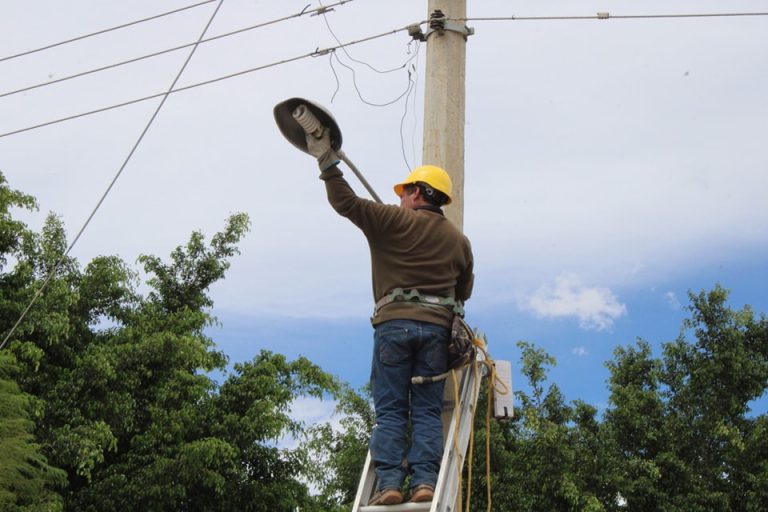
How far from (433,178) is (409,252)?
0.40 m

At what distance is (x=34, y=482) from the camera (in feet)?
42.9

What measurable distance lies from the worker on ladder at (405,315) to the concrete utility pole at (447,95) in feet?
1.74

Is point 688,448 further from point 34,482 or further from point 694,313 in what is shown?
point 34,482

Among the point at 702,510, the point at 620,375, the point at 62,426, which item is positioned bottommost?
the point at 62,426

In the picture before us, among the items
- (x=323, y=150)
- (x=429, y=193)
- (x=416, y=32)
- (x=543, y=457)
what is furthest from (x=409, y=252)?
(x=543, y=457)

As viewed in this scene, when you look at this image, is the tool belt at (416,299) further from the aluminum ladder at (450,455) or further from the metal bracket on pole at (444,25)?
the metal bracket on pole at (444,25)

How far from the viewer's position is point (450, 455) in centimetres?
407

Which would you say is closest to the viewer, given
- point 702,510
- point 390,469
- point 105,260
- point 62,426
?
point 390,469

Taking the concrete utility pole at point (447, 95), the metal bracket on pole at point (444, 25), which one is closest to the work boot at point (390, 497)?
the concrete utility pole at point (447, 95)

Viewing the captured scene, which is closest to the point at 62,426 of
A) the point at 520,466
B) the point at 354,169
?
the point at 520,466

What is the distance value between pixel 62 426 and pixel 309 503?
15.9ft

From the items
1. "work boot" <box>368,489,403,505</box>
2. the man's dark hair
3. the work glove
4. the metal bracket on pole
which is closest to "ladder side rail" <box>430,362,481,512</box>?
"work boot" <box>368,489,403,505</box>

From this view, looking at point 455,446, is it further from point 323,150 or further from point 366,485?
point 323,150

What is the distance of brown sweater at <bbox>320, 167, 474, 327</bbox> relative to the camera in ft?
13.6
